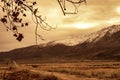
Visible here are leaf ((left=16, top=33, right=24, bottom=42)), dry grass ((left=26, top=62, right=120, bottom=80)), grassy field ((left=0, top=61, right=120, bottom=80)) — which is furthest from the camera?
dry grass ((left=26, top=62, right=120, bottom=80))

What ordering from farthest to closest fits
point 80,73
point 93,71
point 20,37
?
point 93,71 < point 80,73 < point 20,37

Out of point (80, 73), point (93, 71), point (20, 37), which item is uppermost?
point (20, 37)

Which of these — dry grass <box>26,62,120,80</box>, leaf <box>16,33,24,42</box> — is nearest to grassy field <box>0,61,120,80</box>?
dry grass <box>26,62,120,80</box>

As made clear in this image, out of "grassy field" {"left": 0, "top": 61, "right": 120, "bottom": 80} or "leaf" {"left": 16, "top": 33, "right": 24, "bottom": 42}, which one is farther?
"grassy field" {"left": 0, "top": 61, "right": 120, "bottom": 80}

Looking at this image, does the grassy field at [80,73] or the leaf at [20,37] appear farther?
the grassy field at [80,73]

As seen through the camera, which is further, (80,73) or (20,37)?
(80,73)

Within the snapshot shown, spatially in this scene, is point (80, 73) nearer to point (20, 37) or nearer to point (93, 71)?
point (93, 71)

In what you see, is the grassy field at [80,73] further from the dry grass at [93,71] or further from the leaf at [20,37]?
the leaf at [20,37]

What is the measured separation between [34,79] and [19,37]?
29.3 meters

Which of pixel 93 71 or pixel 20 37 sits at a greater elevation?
pixel 20 37

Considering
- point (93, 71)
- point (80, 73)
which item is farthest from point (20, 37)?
point (93, 71)

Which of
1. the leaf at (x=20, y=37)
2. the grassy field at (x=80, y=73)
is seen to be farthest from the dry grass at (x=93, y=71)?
the leaf at (x=20, y=37)

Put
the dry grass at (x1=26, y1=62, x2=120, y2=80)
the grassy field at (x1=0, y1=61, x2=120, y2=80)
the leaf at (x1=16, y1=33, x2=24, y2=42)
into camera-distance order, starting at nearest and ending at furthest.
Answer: the leaf at (x1=16, y1=33, x2=24, y2=42) < the grassy field at (x1=0, y1=61, x2=120, y2=80) < the dry grass at (x1=26, y1=62, x2=120, y2=80)

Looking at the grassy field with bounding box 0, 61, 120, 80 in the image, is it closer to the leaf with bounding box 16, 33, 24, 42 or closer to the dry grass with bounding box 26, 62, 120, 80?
the dry grass with bounding box 26, 62, 120, 80
